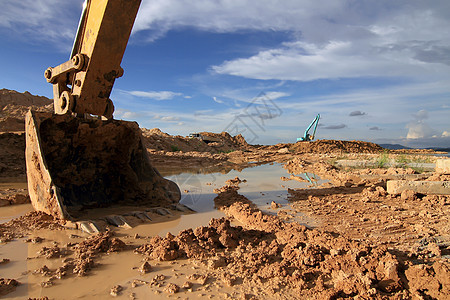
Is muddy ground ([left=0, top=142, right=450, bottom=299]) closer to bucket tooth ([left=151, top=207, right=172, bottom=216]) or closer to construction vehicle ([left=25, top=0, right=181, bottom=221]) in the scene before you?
construction vehicle ([left=25, top=0, right=181, bottom=221])

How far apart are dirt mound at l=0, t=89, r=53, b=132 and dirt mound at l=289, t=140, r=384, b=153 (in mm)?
17476

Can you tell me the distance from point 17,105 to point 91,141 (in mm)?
23778

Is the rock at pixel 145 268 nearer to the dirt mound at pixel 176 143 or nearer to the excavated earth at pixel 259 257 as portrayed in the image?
the excavated earth at pixel 259 257

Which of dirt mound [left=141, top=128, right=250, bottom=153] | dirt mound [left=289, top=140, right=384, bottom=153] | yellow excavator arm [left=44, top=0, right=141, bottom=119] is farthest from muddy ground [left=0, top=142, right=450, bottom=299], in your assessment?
dirt mound [left=289, top=140, right=384, bottom=153]

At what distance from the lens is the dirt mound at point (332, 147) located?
22.2 metres

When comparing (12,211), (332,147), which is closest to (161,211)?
(12,211)

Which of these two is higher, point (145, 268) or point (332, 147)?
point (332, 147)

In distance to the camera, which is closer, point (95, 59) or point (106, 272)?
point (106, 272)

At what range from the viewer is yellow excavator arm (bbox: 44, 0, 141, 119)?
3506 mm

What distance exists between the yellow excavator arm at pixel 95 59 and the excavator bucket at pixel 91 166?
12.0 inches

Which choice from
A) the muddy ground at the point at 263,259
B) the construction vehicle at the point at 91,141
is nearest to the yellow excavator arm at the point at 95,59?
the construction vehicle at the point at 91,141

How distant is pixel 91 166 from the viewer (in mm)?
4742

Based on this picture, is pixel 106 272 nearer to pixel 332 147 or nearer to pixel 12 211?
pixel 12 211

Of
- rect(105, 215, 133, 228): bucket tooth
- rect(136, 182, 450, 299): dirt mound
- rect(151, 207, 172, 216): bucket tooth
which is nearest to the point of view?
rect(136, 182, 450, 299): dirt mound
